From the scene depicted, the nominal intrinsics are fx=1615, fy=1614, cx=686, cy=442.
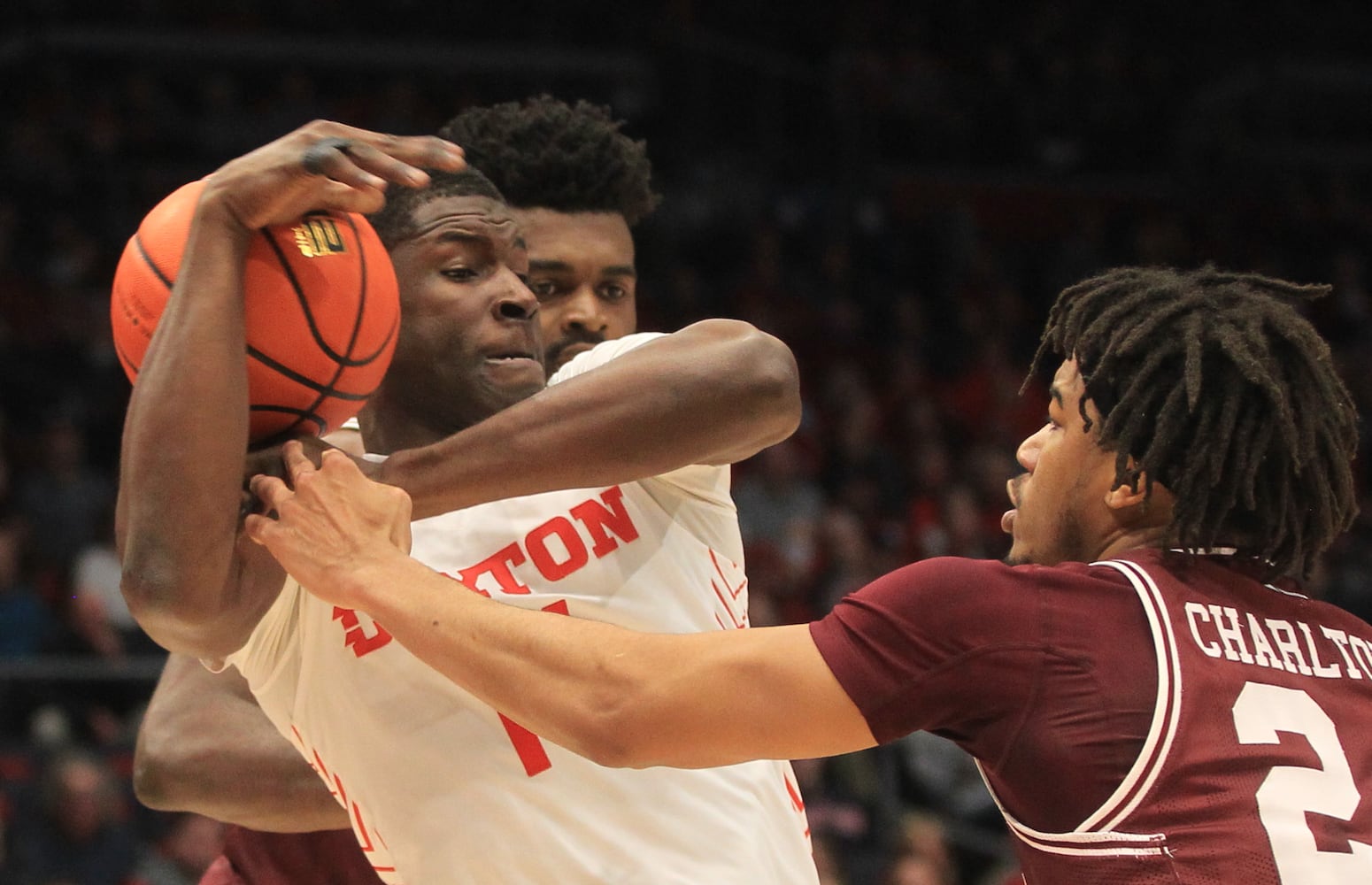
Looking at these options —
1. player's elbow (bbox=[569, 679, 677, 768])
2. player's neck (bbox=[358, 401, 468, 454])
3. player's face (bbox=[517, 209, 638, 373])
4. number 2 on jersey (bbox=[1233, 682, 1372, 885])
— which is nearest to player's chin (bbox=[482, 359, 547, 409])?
player's neck (bbox=[358, 401, 468, 454])

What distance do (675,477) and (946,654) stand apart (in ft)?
2.68

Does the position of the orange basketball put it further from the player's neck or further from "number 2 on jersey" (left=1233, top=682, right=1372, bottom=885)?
Result: "number 2 on jersey" (left=1233, top=682, right=1372, bottom=885)

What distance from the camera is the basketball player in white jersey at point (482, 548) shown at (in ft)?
7.89

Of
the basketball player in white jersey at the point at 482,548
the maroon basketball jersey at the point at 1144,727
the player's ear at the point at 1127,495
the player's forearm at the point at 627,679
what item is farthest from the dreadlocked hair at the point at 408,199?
the player's ear at the point at 1127,495

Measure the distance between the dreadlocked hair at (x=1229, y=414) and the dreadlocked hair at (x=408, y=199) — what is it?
120 centimetres

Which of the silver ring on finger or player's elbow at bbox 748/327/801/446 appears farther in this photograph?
player's elbow at bbox 748/327/801/446

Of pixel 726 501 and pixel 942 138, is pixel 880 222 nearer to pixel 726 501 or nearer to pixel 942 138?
pixel 942 138

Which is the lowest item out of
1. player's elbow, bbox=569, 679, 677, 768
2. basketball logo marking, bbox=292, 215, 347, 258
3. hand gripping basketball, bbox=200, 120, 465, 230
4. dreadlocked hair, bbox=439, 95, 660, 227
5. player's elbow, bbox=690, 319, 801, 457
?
player's elbow, bbox=569, 679, 677, 768

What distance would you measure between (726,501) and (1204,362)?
3.10 feet

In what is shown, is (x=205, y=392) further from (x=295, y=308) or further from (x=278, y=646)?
(x=278, y=646)

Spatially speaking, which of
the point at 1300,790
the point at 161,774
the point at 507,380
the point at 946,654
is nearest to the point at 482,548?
the point at 507,380

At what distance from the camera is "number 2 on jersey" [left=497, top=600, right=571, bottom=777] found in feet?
8.89

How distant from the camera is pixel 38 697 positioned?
7383mm

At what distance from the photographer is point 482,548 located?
9.38ft
